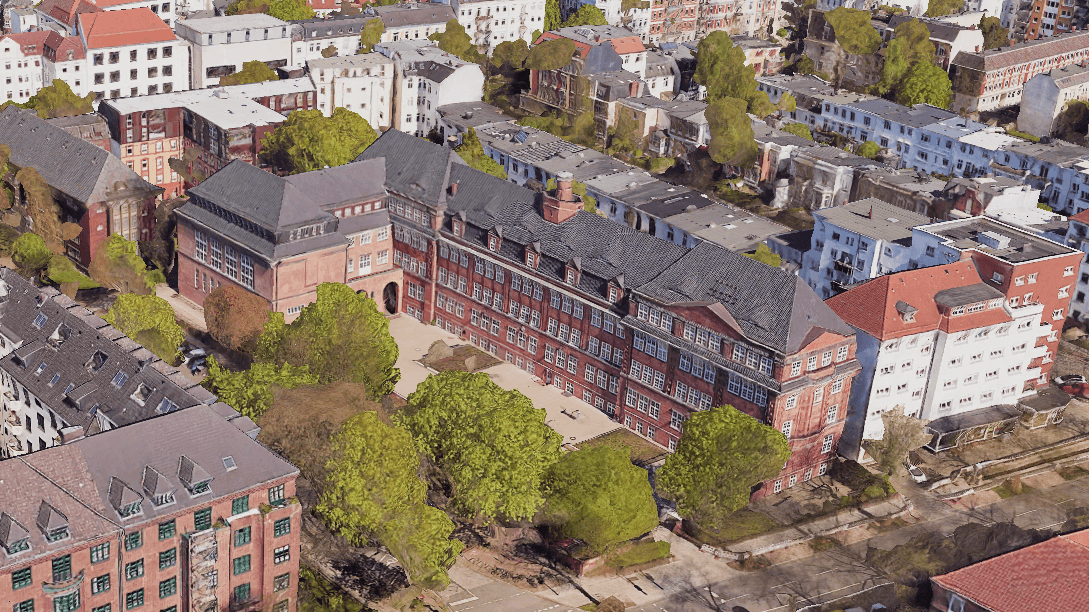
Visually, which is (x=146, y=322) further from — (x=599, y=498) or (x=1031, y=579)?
(x=1031, y=579)

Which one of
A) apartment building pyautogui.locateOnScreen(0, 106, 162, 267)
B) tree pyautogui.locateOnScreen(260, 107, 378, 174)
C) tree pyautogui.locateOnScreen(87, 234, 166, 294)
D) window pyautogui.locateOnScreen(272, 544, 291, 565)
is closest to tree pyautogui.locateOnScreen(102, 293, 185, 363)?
tree pyautogui.locateOnScreen(87, 234, 166, 294)

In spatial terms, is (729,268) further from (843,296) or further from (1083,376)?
(1083,376)

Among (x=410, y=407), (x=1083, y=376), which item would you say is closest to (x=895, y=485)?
(x=1083, y=376)

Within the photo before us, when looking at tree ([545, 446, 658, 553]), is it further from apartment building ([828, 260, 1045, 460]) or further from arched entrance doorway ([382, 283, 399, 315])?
arched entrance doorway ([382, 283, 399, 315])

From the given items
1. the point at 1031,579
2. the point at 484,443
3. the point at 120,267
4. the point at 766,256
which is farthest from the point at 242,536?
the point at 766,256

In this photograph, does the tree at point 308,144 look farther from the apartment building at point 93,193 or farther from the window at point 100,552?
the window at point 100,552
